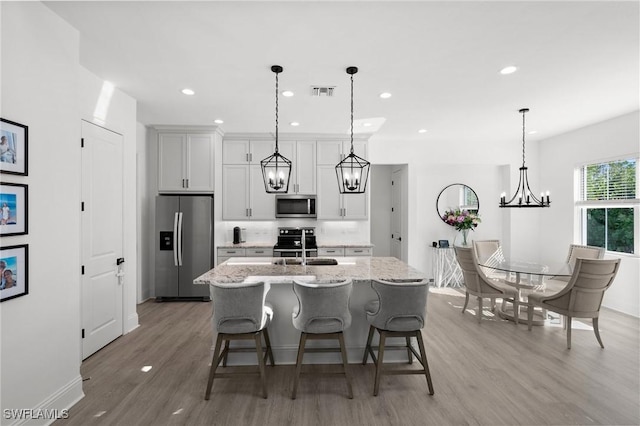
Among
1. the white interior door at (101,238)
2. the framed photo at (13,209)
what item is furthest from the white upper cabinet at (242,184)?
the framed photo at (13,209)

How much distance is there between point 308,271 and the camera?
292cm

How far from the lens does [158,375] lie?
2746 mm

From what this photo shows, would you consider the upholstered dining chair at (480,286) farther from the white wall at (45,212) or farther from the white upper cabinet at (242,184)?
the white wall at (45,212)

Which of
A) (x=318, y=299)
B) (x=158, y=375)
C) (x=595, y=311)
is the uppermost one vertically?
(x=318, y=299)

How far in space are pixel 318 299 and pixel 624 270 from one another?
15.9ft

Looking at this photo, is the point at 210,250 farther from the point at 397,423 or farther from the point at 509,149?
the point at 509,149

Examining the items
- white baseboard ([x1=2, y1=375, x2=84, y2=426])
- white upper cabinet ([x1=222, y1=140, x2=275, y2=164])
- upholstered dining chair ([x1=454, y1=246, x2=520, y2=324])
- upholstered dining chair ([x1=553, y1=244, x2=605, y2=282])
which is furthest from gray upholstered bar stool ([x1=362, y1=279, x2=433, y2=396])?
white upper cabinet ([x1=222, y1=140, x2=275, y2=164])

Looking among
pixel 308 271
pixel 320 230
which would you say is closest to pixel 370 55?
pixel 308 271

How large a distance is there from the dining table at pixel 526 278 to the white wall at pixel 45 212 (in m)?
4.30

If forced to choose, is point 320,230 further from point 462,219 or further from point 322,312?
point 322,312

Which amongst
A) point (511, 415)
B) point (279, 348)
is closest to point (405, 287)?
point (511, 415)

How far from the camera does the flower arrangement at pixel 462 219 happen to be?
564 centimetres

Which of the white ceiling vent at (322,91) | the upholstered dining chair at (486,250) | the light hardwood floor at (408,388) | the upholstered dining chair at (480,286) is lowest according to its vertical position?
the light hardwood floor at (408,388)

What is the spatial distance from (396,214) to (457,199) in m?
1.23
